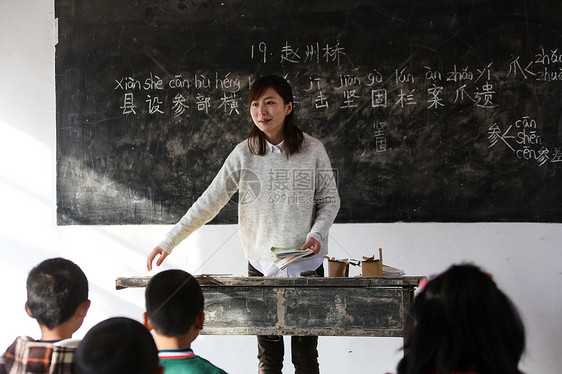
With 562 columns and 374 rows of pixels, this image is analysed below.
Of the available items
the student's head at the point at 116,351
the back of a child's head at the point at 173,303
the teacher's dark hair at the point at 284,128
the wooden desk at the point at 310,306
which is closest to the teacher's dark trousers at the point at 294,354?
the wooden desk at the point at 310,306

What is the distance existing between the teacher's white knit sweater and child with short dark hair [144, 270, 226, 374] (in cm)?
100

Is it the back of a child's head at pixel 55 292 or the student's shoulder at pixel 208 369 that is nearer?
the student's shoulder at pixel 208 369

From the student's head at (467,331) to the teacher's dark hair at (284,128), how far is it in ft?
5.84

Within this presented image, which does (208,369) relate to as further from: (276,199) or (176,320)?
(276,199)

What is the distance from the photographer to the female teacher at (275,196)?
9.47ft

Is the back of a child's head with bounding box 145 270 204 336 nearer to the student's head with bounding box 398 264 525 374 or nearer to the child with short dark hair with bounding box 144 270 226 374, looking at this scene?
the child with short dark hair with bounding box 144 270 226 374

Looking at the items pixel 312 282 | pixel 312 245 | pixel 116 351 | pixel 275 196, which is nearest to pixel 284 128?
pixel 275 196

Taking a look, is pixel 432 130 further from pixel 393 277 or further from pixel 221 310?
pixel 221 310

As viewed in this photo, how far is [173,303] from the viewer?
1842 mm

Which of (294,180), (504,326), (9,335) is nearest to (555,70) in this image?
(294,180)

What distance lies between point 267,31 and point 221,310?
1.95 meters

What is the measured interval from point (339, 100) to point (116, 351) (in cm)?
274

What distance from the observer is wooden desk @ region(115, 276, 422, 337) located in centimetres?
250

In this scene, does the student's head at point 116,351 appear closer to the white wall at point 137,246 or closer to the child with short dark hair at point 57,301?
the child with short dark hair at point 57,301
